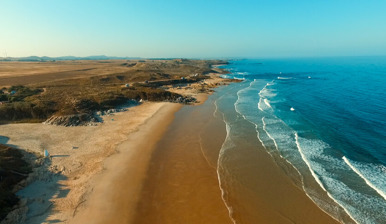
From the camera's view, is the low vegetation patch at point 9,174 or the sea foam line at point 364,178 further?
the sea foam line at point 364,178

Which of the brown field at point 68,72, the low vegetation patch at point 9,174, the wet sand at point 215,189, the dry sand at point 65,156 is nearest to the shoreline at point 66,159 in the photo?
the dry sand at point 65,156

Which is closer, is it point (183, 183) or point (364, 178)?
point (183, 183)

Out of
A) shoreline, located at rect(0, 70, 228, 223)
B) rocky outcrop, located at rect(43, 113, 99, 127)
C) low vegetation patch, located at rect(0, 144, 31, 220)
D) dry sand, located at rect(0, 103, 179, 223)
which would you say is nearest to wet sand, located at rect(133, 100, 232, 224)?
shoreline, located at rect(0, 70, 228, 223)

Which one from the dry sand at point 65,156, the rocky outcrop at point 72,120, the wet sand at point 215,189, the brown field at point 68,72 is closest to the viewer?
the wet sand at point 215,189

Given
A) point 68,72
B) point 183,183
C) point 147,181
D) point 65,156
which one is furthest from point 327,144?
point 68,72

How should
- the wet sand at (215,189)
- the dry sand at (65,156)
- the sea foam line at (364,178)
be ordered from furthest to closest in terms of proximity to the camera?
1. the sea foam line at (364,178)
2. the dry sand at (65,156)
3. the wet sand at (215,189)

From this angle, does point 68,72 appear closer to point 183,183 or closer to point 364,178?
point 183,183

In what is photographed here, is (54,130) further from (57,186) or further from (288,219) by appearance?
(288,219)

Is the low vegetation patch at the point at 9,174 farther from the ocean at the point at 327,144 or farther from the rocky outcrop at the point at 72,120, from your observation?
the ocean at the point at 327,144

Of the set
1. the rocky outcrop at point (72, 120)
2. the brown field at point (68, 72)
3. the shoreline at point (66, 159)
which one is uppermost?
the brown field at point (68, 72)
